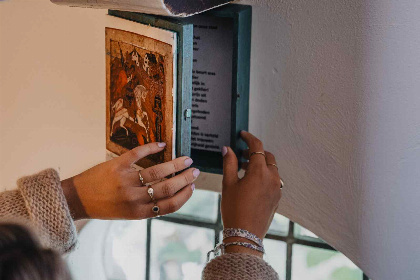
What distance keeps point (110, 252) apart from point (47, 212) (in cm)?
97

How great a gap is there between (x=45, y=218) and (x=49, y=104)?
26.8 inches

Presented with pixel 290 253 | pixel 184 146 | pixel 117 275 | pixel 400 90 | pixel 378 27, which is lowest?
pixel 117 275

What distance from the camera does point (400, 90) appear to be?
3.66ft

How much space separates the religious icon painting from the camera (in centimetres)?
107

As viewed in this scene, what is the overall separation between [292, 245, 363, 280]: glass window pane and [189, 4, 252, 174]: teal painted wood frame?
0.64 m

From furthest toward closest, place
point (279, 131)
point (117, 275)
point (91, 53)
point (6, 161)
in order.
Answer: point (117, 275), point (6, 161), point (91, 53), point (279, 131)

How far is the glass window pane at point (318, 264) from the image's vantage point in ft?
5.89

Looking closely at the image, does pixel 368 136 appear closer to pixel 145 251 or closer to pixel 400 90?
pixel 400 90

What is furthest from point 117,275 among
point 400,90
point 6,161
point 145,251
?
point 400,90

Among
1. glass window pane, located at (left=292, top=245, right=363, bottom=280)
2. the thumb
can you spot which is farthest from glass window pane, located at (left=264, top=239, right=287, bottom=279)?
the thumb

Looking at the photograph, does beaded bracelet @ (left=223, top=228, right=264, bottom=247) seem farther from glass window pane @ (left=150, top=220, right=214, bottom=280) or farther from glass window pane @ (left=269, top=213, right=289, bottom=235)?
glass window pane @ (left=150, top=220, right=214, bottom=280)

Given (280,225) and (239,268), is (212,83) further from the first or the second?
(280,225)

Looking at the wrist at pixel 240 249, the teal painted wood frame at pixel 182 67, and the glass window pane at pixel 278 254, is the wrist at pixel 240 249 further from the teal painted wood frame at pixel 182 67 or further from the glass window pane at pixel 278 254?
the glass window pane at pixel 278 254

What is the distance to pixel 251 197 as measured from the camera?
41.0 inches
